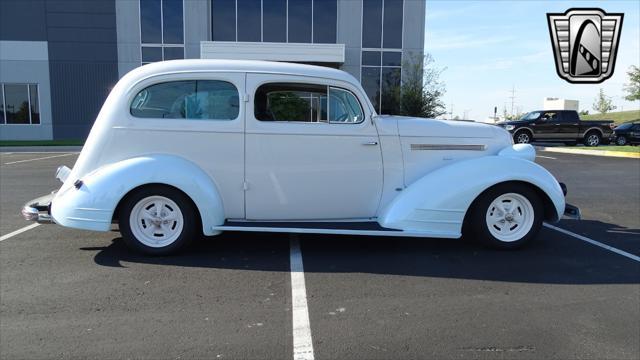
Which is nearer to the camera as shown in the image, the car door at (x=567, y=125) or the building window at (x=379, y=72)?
the car door at (x=567, y=125)

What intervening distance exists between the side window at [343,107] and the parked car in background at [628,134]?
2352 centimetres

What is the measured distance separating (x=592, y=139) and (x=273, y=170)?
2271 cm

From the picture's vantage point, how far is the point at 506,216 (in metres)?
5.18

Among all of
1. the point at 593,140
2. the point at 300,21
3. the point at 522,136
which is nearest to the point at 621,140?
the point at 593,140

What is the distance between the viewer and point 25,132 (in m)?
25.6

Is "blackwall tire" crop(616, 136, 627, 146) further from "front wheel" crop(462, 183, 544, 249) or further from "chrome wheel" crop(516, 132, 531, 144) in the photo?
"front wheel" crop(462, 183, 544, 249)

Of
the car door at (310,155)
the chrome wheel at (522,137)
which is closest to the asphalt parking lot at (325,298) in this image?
the car door at (310,155)

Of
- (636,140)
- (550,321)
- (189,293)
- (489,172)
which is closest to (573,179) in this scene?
(489,172)

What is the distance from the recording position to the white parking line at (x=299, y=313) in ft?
9.95

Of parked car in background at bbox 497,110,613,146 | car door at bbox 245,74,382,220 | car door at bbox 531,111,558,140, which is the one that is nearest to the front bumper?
car door at bbox 245,74,382,220

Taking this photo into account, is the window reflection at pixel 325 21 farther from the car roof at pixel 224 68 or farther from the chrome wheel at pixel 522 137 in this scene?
the car roof at pixel 224 68

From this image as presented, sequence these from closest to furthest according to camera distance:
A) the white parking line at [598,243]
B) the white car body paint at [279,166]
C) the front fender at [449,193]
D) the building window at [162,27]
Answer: the white car body paint at [279,166] < the front fender at [449,193] < the white parking line at [598,243] < the building window at [162,27]

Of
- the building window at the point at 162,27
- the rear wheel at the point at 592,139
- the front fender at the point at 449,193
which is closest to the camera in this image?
the front fender at the point at 449,193

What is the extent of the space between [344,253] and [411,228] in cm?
76
